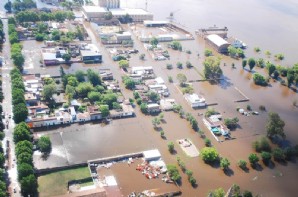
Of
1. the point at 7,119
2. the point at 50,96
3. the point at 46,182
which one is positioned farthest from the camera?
the point at 50,96

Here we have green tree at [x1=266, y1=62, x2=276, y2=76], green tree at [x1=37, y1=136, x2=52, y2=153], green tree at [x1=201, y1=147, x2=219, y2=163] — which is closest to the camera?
green tree at [x1=37, y1=136, x2=52, y2=153]

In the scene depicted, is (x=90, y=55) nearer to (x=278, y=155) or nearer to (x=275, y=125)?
(x=275, y=125)

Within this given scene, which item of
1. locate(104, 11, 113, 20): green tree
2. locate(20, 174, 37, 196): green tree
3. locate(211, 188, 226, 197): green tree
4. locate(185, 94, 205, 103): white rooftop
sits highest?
locate(104, 11, 113, 20): green tree

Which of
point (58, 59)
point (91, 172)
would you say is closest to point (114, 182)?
point (91, 172)

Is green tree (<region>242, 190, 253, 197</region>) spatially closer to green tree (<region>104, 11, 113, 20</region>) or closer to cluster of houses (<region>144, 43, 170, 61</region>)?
cluster of houses (<region>144, 43, 170, 61</region>)

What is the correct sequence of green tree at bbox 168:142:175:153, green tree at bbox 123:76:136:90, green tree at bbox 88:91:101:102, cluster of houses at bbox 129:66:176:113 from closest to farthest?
1. green tree at bbox 168:142:175:153
2. green tree at bbox 88:91:101:102
3. cluster of houses at bbox 129:66:176:113
4. green tree at bbox 123:76:136:90

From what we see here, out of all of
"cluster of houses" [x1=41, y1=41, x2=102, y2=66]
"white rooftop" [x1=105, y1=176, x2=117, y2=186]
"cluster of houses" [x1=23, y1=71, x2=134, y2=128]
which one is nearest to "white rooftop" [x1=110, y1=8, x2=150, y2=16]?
"cluster of houses" [x1=41, y1=41, x2=102, y2=66]

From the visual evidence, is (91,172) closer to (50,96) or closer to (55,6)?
(50,96)
